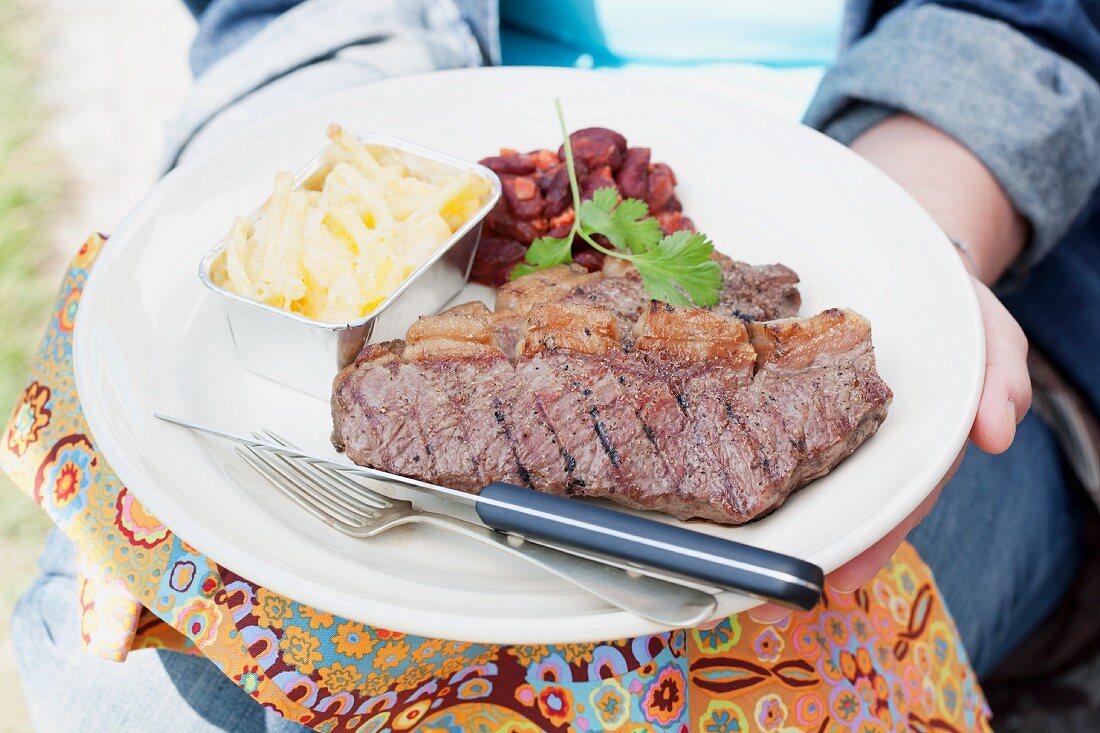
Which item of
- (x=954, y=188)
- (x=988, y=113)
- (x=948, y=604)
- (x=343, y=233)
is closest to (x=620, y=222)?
(x=343, y=233)

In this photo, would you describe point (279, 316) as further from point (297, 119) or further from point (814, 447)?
point (814, 447)

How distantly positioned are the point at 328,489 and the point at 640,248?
1267 mm

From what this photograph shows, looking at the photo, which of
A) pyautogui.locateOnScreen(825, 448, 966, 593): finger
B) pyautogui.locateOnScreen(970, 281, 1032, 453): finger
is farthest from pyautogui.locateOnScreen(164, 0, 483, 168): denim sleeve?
pyautogui.locateOnScreen(825, 448, 966, 593): finger

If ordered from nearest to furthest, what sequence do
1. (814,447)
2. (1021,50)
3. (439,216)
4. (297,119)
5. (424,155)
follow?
(814,447) < (439,216) < (424,155) < (297,119) < (1021,50)

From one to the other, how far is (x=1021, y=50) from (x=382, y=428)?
2921mm

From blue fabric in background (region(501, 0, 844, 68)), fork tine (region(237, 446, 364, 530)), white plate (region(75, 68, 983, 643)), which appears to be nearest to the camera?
white plate (region(75, 68, 983, 643))

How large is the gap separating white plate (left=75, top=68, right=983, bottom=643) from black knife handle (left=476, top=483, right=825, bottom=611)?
0.49 ft

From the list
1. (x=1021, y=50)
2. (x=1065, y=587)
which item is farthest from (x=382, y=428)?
(x=1065, y=587)

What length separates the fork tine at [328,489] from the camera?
2.16 metres

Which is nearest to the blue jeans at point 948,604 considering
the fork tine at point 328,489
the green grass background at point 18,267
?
the fork tine at point 328,489

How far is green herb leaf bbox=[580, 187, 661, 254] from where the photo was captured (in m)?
2.88

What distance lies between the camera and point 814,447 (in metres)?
2.15

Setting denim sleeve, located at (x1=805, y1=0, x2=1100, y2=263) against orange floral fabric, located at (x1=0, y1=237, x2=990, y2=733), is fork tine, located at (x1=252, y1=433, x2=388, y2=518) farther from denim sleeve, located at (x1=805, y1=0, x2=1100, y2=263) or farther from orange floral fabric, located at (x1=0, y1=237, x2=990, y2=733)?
denim sleeve, located at (x1=805, y1=0, x2=1100, y2=263)

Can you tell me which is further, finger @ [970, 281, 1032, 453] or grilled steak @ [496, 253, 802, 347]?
grilled steak @ [496, 253, 802, 347]
